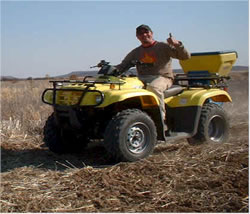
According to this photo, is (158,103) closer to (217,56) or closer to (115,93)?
(115,93)

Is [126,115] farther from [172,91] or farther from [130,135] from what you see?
[172,91]

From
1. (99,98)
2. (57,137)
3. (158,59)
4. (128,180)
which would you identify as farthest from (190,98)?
(128,180)

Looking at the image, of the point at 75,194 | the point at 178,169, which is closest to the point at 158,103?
the point at 178,169

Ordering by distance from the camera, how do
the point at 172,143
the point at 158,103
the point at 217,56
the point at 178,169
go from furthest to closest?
the point at 217,56, the point at 172,143, the point at 158,103, the point at 178,169

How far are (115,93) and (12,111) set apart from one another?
510cm

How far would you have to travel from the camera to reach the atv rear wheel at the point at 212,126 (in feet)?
24.4

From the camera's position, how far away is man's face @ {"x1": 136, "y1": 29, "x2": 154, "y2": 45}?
723 cm

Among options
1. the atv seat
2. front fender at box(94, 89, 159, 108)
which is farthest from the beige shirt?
front fender at box(94, 89, 159, 108)

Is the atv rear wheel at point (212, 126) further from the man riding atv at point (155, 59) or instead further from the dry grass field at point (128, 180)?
the man riding atv at point (155, 59)

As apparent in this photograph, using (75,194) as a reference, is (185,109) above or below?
above

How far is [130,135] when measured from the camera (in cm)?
625

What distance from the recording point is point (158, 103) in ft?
21.6

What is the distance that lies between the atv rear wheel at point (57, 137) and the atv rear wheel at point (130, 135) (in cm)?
101

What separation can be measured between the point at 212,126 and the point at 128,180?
3031 mm
